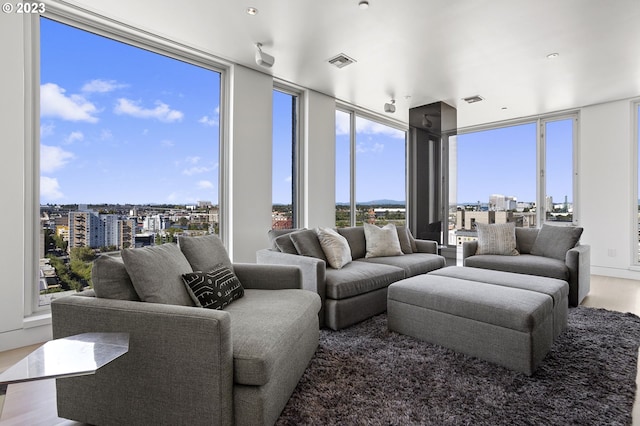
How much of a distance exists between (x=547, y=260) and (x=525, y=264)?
33 centimetres

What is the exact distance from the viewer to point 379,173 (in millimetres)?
5746

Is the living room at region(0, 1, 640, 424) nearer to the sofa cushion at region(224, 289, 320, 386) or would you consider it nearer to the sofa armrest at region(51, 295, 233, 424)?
the sofa armrest at region(51, 295, 233, 424)

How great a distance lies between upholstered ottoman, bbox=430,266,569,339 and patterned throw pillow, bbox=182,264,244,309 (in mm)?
1838

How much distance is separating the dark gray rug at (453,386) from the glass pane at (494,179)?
11.5ft

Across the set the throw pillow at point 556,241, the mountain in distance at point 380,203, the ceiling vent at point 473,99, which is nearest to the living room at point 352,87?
the ceiling vent at point 473,99

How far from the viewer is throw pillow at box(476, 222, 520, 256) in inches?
166

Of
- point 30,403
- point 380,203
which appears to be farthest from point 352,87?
point 30,403

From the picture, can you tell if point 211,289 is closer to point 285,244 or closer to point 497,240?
point 285,244

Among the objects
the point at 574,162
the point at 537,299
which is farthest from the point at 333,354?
the point at 574,162

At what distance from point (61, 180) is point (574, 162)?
6715 mm

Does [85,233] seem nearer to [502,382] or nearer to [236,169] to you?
[236,169]

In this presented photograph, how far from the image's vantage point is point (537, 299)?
219cm

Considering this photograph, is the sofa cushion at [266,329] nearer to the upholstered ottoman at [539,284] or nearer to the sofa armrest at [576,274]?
the upholstered ottoman at [539,284]

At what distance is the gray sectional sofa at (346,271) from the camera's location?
275 centimetres
